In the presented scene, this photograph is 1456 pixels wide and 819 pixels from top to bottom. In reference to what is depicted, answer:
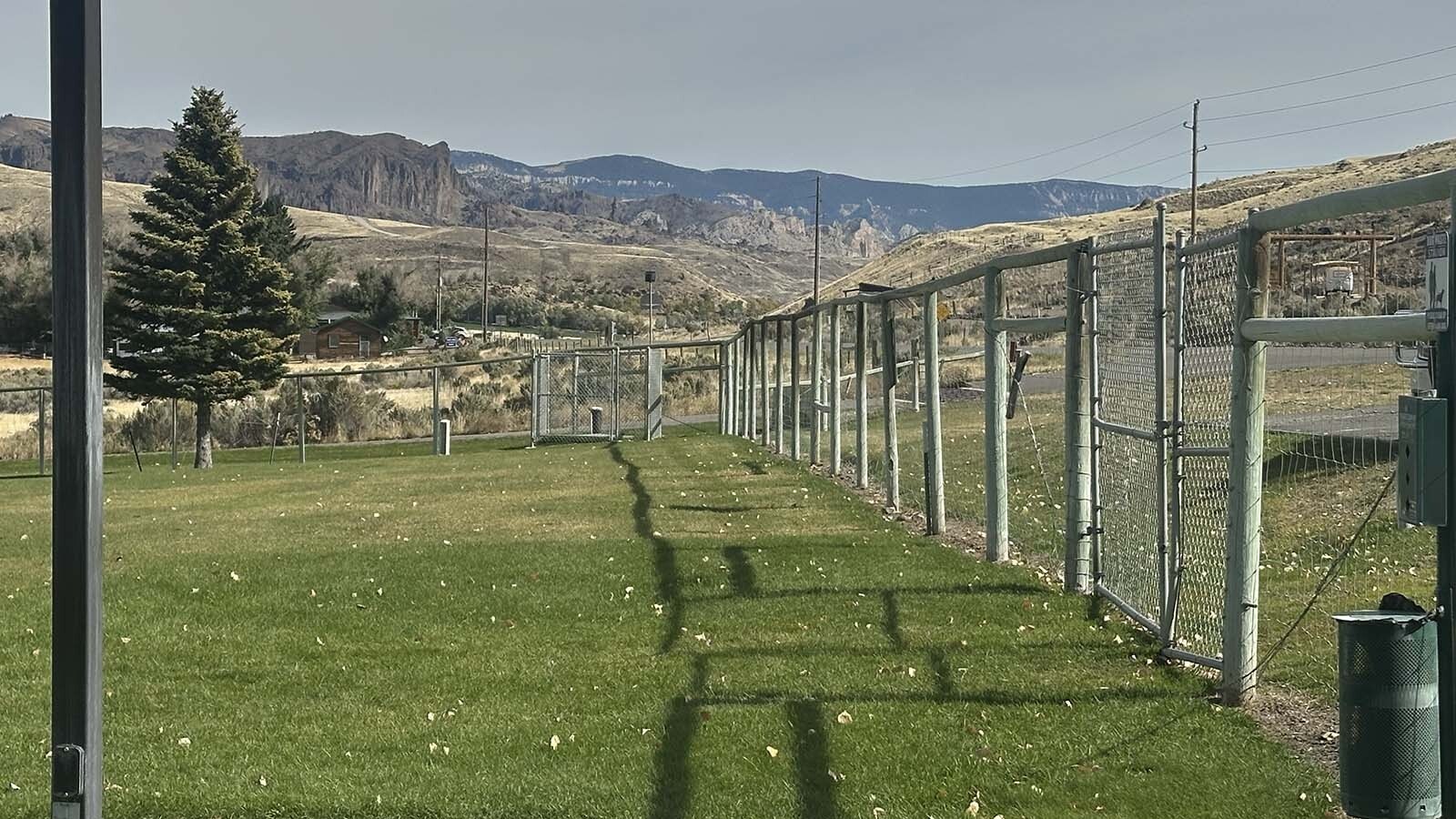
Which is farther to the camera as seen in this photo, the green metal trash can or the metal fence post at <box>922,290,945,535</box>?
the metal fence post at <box>922,290,945,535</box>

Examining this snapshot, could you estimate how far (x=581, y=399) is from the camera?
3197 centimetres

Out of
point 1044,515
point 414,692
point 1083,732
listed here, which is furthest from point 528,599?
point 1044,515

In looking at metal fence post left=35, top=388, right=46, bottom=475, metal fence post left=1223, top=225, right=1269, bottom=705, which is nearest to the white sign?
metal fence post left=1223, top=225, right=1269, bottom=705

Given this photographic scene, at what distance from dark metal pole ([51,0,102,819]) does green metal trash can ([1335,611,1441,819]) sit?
3182mm

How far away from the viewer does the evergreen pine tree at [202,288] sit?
32.8m

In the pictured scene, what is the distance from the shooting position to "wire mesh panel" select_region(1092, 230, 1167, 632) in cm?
756

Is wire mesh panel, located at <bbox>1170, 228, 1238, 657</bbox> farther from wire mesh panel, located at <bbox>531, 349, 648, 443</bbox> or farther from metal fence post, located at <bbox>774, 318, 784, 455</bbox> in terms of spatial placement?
wire mesh panel, located at <bbox>531, 349, 648, 443</bbox>

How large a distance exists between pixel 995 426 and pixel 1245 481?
445cm

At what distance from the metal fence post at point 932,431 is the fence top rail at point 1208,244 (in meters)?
4.67

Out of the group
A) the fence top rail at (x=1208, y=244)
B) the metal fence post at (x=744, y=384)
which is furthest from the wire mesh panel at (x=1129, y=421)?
the metal fence post at (x=744, y=384)

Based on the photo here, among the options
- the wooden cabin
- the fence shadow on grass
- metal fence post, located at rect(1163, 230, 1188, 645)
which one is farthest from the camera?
the wooden cabin

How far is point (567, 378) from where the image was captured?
117 feet

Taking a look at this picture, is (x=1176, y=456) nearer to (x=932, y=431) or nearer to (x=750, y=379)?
(x=932, y=431)

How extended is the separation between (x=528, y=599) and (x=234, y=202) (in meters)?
27.3
